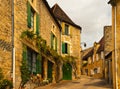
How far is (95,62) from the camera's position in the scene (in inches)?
1881

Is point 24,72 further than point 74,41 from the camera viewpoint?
No

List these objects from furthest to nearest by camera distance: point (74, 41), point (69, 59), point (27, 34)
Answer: point (74, 41)
point (69, 59)
point (27, 34)

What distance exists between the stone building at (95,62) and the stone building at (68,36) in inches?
278

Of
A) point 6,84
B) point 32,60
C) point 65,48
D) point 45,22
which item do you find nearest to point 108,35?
point 65,48

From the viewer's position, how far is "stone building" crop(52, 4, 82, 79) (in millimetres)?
33531

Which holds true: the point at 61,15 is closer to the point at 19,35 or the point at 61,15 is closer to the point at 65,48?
the point at 65,48

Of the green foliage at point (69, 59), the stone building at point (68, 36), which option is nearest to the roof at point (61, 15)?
the stone building at point (68, 36)

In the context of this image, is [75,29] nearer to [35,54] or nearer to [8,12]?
[35,54]

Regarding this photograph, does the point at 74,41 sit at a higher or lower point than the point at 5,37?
higher

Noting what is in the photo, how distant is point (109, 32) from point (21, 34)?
20.2m

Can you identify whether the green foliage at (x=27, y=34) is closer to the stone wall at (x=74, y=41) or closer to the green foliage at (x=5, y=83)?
the green foliage at (x=5, y=83)

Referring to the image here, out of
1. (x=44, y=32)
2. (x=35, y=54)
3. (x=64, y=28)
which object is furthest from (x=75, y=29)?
(x=35, y=54)

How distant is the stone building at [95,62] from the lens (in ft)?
141

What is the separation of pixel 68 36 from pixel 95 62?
1444 centimetres
